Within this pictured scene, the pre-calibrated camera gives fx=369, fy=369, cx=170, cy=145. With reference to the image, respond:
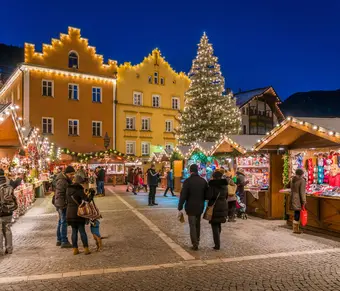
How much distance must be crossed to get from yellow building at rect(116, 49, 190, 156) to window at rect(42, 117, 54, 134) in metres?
6.52

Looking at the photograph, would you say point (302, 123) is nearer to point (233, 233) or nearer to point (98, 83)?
point (233, 233)

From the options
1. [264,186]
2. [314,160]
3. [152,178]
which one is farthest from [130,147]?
[314,160]

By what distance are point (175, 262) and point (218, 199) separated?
1.67m

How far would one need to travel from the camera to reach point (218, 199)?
7859mm

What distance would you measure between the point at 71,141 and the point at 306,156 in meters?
26.6

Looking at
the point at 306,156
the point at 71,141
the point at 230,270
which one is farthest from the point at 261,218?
the point at 71,141

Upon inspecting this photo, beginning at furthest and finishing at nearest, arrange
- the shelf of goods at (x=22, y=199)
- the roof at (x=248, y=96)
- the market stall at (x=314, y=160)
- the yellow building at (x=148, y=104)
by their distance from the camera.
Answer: the roof at (x=248, y=96), the yellow building at (x=148, y=104), the shelf of goods at (x=22, y=199), the market stall at (x=314, y=160)

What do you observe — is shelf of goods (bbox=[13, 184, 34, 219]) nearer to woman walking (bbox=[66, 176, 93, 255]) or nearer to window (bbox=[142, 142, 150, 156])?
woman walking (bbox=[66, 176, 93, 255])

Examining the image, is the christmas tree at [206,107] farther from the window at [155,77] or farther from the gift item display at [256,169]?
the gift item display at [256,169]

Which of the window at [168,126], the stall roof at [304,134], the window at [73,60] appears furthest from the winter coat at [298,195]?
the window at [168,126]

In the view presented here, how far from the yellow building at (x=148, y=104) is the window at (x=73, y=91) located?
13.6 feet

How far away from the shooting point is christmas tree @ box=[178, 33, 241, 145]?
2784 cm

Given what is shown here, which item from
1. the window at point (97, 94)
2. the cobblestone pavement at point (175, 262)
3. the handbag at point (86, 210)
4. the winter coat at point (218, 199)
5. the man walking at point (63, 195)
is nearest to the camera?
the cobblestone pavement at point (175, 262)

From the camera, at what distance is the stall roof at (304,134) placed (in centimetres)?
924
